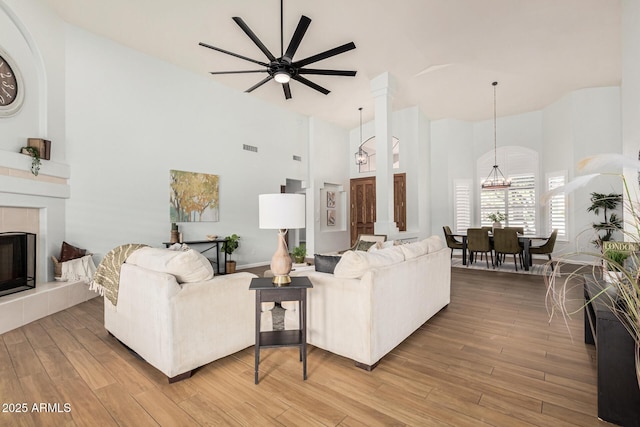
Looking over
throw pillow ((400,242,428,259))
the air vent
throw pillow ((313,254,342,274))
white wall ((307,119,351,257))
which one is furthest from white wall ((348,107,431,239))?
throw pillow ((313,254,342,274))

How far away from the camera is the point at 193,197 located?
235 inches

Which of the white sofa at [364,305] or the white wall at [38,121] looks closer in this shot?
the white sofa at [364,305]

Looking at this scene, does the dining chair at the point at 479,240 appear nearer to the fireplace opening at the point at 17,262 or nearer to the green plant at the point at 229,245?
the green plant at the point at 229,245

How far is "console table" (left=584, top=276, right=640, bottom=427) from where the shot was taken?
176cm

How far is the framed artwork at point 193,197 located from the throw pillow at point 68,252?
1.57 metres

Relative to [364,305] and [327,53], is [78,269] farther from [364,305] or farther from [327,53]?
[327,53]

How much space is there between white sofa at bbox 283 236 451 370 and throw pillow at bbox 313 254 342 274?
8 cm

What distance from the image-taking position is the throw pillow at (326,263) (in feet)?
9.14

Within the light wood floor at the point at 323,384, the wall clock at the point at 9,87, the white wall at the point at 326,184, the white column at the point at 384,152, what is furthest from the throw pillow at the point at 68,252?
the white wall at the point at 326,184

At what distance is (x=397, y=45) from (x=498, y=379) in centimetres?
501

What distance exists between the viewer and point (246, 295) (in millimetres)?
2684

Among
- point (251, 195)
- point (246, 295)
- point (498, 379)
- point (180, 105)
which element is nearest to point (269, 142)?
point (251, 195)

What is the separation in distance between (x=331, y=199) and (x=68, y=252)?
6.33m

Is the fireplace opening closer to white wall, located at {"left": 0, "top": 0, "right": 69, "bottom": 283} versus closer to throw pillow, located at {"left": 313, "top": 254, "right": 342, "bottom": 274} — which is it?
white wall, located at {"left": 0, "top": 0, "right": 69, "bottom": 283}
